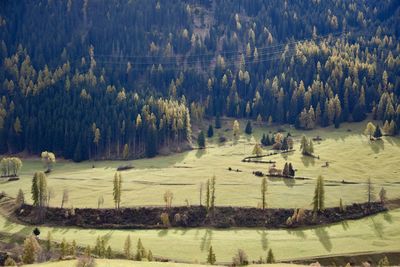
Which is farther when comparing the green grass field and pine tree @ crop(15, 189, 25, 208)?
pine tree @ crop(15, 189, 25, 208)

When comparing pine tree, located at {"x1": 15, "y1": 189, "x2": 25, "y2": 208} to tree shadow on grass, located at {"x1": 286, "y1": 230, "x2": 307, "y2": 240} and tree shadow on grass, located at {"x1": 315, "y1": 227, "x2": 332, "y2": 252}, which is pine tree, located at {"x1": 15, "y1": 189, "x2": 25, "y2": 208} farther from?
tree shadow on grass, located at {"x1": 315, "y1": 227, "x2": 332, "y2": 252}

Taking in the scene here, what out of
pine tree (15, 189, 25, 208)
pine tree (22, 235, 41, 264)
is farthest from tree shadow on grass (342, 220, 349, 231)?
pine tree (15, 189, 25, 208)

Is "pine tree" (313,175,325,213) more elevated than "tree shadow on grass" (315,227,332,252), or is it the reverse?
"pine tree" (313,175,325,213)

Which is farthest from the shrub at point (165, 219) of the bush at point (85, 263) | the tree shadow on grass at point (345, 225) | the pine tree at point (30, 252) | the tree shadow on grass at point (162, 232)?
the bush at point (85, 263)

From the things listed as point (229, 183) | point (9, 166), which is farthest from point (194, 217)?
point (9, 166)

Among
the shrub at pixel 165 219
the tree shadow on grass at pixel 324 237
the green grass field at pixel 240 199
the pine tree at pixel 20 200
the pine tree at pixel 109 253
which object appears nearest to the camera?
the pine tree at pixel 109 253

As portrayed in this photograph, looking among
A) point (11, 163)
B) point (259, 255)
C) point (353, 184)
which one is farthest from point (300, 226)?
point (11, 163)

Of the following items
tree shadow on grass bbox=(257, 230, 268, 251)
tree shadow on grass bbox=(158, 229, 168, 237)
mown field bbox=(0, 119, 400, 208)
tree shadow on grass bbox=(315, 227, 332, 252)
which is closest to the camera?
tree shadow on grass bbox=(315, 227, 332, 252)

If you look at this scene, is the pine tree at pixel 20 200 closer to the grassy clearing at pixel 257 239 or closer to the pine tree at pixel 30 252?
the grassy clearing at pixel 257 239

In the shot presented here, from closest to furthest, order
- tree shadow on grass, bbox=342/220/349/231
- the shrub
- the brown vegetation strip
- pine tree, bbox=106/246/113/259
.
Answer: pine tree, bbox=106/246/113/259
tree shadow on grass, bbox=342/220/349/231
the brown vegetation strip
the shrub
